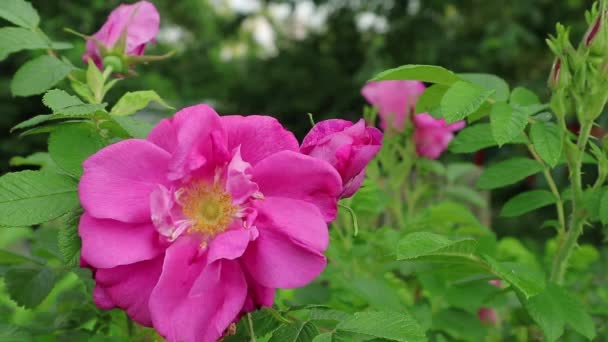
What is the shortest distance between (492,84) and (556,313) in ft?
0.79

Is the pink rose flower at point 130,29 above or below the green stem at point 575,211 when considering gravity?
above

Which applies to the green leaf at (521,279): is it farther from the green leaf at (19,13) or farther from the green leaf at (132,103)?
the green leaf at (19,13)

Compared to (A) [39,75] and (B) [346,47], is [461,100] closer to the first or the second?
(A) [39,75]

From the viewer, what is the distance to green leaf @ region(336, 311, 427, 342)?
1.70 feet

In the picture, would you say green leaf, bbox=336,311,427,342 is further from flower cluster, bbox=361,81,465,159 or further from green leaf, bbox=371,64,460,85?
flower cluster, bbox=361,81,465,159

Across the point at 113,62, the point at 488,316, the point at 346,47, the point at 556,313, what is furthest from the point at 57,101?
the point at 346,47

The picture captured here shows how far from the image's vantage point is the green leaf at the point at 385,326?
519 millimetres

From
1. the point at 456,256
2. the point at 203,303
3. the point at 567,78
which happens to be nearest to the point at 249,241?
the point at 203,303

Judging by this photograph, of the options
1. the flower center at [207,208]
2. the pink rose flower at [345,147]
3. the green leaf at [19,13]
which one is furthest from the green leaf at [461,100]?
the green leaf at [19,13]

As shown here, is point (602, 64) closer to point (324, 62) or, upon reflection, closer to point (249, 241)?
point (249, 241)

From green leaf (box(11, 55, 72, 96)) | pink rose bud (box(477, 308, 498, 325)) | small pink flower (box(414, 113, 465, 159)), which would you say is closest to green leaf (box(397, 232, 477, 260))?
green leaf (box(11, 55, 72, 96))

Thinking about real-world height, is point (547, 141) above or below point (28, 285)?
above

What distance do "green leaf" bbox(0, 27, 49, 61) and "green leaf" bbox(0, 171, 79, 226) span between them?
0.17 metres

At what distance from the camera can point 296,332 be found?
53 cm
